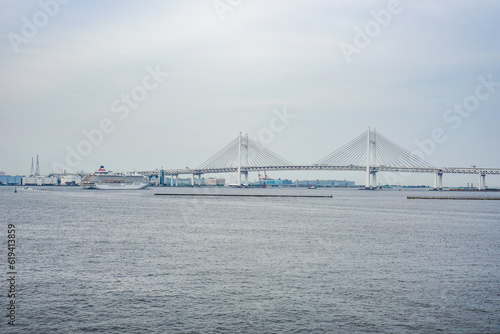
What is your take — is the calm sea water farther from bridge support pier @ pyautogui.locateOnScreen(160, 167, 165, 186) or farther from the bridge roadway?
bridge support pier @ pyautogui.locateOnScreen(160, 167, 165, 186)

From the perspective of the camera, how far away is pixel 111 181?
11744 cm

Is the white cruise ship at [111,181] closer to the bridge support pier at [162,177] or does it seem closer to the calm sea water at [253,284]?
the bridge support pier at [162,177]

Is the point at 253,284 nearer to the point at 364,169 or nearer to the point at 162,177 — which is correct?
the point at 364,169

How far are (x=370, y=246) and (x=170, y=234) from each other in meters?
10.1

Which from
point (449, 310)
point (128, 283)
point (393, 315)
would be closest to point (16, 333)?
point (128, 283)

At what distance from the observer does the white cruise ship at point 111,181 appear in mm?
117188

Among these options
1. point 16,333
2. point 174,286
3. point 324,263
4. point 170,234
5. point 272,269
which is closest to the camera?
point 16,333

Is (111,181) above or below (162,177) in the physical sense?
below

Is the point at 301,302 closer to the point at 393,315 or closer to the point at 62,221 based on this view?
the point at 393,315

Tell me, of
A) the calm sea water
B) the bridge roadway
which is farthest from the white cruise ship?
the calm sea water

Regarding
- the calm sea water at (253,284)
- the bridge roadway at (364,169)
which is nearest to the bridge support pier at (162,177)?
the bridge roadway at (364,169)

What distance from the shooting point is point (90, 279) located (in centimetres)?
1364

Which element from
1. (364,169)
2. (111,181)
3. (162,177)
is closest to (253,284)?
(364,169)

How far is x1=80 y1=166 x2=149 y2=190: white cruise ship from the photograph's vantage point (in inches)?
4614
